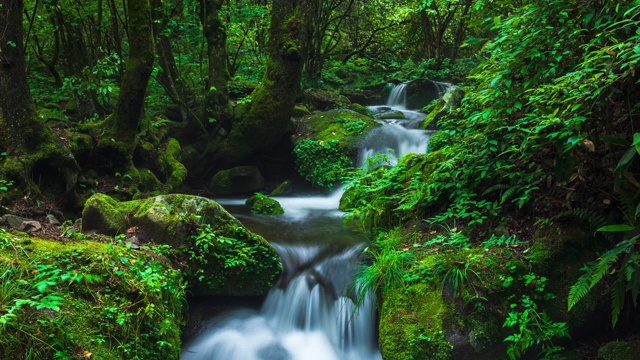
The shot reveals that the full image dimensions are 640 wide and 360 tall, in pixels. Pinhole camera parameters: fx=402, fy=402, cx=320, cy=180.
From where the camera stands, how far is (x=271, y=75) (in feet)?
31.1

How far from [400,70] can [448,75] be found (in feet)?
7.74

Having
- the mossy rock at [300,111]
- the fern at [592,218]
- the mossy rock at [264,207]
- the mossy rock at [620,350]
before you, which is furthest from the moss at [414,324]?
the mossy rock at [300,111]

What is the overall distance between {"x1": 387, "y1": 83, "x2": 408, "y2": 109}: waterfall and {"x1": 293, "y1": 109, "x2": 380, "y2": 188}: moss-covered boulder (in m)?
5.54

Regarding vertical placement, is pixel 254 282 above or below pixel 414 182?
below

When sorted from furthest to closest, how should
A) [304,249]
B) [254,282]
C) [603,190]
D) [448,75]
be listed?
[448,75], [304,249], [254,282], [603,190]

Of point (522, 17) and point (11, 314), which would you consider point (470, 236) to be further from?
point (11, 314)

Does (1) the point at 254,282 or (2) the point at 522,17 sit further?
(1) the point at 254,282

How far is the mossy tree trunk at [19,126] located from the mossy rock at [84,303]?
2.39 meters

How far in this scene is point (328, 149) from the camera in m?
10.0

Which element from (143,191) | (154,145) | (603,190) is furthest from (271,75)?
(603,190)

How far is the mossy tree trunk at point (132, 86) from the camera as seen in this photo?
22.3 feet

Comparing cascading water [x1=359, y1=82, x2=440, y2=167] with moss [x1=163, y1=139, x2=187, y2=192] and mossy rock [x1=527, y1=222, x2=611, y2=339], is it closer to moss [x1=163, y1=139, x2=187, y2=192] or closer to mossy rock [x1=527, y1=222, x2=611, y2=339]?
moss [x1=163, y1=139, x2=187, y2=192]

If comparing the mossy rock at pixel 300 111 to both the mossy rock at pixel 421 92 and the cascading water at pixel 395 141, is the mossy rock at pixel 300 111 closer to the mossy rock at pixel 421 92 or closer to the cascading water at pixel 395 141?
the cascading water at pixel 395 141

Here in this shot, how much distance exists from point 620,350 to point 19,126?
704 cm
